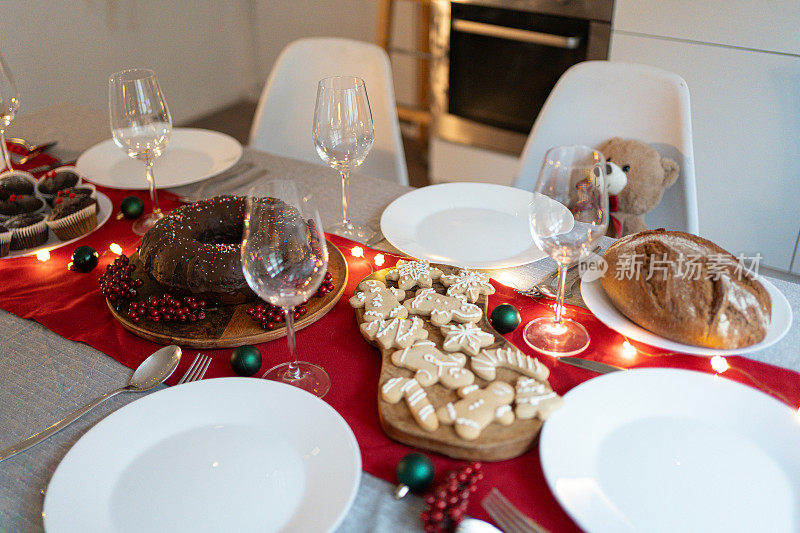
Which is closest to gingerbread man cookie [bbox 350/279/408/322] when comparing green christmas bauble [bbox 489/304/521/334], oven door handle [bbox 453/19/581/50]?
green christmas bauble [bbox 489/304/521/334]

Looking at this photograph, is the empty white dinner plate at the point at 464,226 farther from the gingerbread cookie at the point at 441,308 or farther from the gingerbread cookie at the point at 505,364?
the gingerbread cookie at the point at 505,364

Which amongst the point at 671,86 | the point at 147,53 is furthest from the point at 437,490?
the point at 147,53

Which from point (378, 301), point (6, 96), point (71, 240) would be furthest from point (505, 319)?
point (6, 96)

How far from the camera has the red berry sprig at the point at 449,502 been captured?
0.61 meters

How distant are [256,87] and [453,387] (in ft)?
13.3

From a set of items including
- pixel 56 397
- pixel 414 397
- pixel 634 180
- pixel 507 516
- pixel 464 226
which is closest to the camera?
pixel 507 516

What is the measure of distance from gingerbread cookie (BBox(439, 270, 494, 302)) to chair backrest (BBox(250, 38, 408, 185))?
0.88 meters

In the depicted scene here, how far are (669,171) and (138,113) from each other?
1078 millimetres

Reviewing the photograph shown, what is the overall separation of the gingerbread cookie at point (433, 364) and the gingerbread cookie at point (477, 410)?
2 centimetres

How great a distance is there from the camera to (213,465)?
694 mm

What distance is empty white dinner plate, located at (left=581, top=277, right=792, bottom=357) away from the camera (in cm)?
80

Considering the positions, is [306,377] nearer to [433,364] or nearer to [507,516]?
[433,364]

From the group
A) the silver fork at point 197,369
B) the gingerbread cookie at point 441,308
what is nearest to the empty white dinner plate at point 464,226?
the gingerbread cookie at point 441,308

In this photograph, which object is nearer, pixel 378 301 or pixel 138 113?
pixel 378 301
